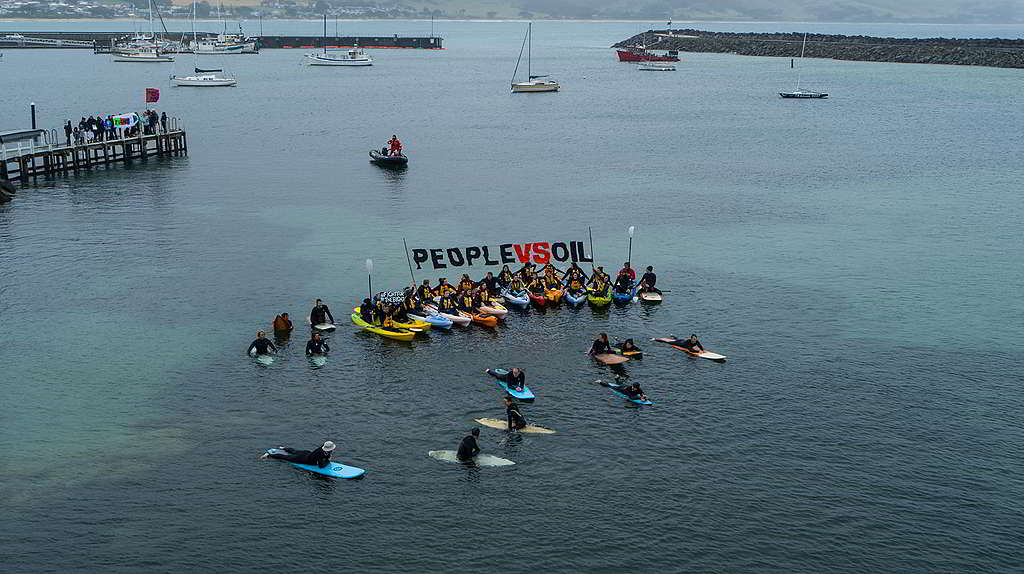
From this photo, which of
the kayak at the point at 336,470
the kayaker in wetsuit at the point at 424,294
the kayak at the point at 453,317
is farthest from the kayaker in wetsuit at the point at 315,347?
the kayak at the point at 336,470

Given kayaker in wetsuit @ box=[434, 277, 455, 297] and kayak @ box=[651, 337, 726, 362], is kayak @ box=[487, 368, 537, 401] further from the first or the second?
kayaker in wetsuit @ box=[434, 277, 455, 297]

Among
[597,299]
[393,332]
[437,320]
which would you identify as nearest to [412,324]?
[393,332]

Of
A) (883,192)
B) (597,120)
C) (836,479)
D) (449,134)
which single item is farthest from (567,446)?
(597,120)

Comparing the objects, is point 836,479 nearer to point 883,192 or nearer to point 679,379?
point 679,379

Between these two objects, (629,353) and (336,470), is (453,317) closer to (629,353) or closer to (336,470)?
(629,353)

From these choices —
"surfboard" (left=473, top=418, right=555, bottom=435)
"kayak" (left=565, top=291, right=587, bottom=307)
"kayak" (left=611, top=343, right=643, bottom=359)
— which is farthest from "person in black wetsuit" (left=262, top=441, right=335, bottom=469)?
"kayak" (left=565, top=291, right=587, bottom=307)
